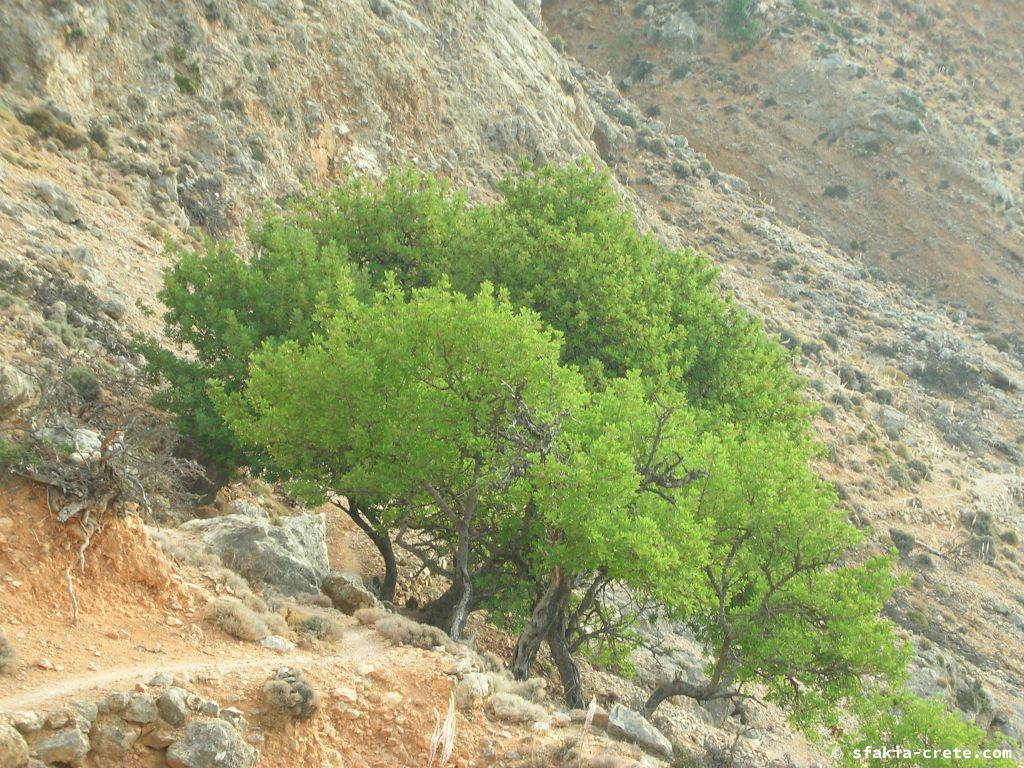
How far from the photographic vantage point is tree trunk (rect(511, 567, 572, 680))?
16.9m

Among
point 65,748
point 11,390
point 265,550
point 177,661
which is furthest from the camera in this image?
point 265,550

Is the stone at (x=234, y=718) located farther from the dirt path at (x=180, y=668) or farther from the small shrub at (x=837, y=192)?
the small shrub at (x=837, y=192)

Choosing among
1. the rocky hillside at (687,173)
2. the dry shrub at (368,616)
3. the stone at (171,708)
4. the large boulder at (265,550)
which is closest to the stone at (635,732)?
the rocky hillside at (687,173)

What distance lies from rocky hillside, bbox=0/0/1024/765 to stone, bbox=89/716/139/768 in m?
1.06

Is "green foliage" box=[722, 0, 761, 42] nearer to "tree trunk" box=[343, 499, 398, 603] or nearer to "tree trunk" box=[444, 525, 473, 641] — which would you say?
"tree trunk" box=[343, 499, 398, 603]

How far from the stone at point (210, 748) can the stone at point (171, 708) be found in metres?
0.13

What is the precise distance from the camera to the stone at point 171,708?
9.78 metres

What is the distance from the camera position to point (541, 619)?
1716cm

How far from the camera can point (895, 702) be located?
1664cm

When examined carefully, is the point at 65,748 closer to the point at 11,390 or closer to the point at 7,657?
the point at 7,657

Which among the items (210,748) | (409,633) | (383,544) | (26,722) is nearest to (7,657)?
(26,722)

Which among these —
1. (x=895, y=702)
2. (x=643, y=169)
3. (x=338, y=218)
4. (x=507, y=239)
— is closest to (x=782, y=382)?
(x=507, y=239)

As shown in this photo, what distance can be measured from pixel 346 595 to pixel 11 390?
636 centimetres

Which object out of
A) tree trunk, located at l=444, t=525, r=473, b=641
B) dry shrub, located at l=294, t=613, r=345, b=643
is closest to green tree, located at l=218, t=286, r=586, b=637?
tree trunk, located at l=444, t=525, r=473, b=641
